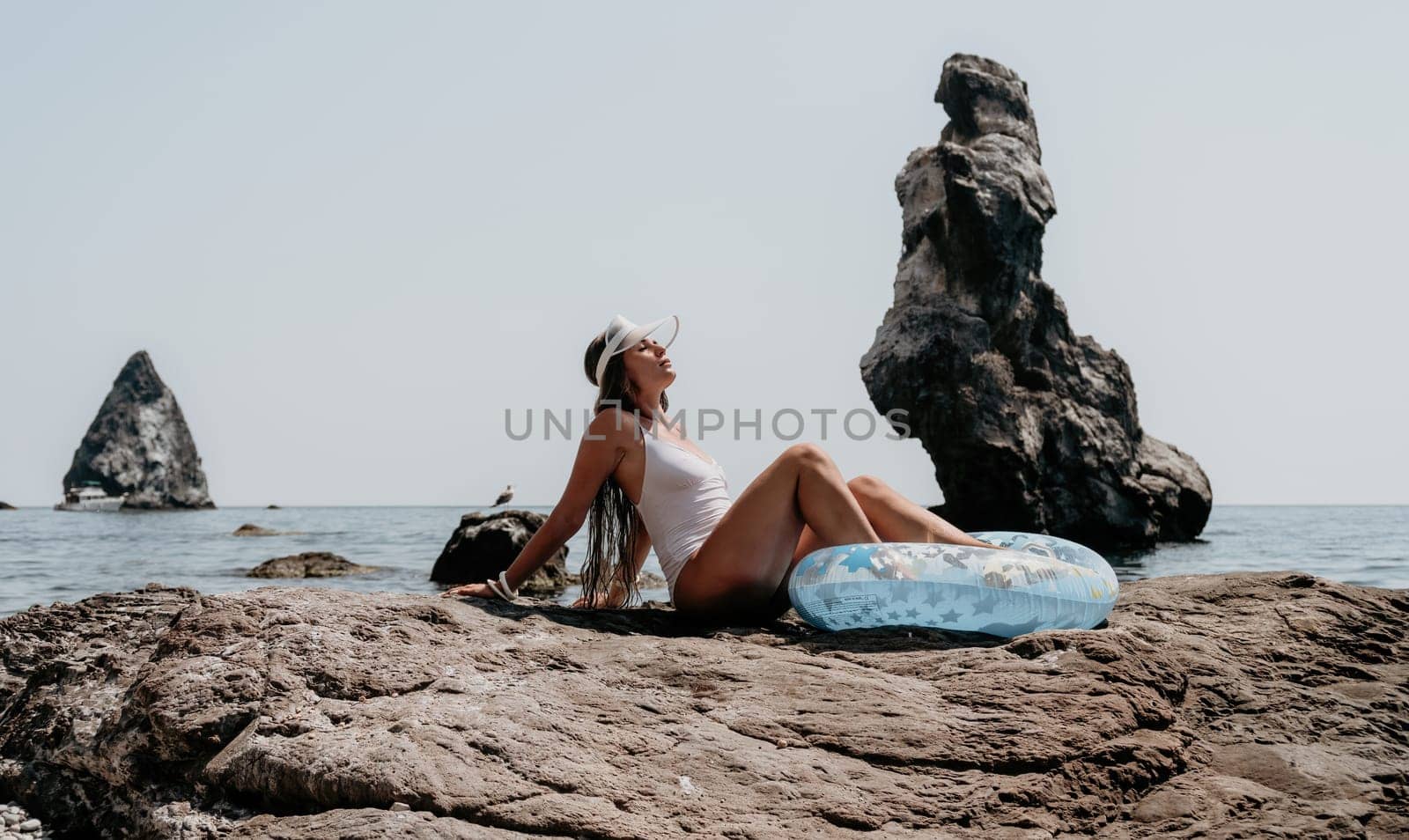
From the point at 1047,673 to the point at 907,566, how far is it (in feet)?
2.50

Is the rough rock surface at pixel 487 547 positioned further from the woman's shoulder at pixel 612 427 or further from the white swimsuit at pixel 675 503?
the woman's shoulder at pixel 612 427

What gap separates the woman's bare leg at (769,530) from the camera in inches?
Answer: 179

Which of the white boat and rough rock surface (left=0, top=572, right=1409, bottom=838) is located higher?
rough rock surface (left=0, top=572, right=1409, bottom=838)

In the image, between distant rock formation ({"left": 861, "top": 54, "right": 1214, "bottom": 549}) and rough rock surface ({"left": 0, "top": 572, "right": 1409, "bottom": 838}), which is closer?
rough rock surface ({"left": 0, "top": 572, "right": 1409, "bottom": 838})

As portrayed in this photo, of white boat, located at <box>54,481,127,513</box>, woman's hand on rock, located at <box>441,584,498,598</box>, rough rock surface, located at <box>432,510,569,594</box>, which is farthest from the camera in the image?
white boat, located at <box>54,481,127,513</box>

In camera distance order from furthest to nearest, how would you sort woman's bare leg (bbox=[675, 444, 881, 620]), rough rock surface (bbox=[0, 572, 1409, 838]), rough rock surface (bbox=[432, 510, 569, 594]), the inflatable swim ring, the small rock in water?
the small rock in water → rough rock surface (bbox=[432, 510, 569, 594]) → woman's bare leg (bbox=[675, 444, 881, 620]) → the inflatable swim ring → rough rock surface (bbox=[0, 572, 1409, 838])

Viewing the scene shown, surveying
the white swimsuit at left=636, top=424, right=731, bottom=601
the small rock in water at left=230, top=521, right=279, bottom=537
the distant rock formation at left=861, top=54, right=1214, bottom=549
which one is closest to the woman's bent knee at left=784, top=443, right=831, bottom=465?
the white swimsuit at left=636, top=424, right=731, bottom=601

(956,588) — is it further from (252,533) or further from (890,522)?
(252,533)

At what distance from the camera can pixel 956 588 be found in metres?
4.24

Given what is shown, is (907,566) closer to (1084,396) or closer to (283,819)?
(283,819)

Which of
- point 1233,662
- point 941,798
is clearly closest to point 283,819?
point 941,798

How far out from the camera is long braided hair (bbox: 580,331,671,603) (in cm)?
508

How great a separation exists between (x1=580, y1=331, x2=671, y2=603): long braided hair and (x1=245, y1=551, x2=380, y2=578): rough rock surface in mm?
13235

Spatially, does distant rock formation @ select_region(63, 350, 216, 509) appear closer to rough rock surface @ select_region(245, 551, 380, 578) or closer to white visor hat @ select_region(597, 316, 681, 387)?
rough rock surface @ select_region(245, 551, 380, 578)
